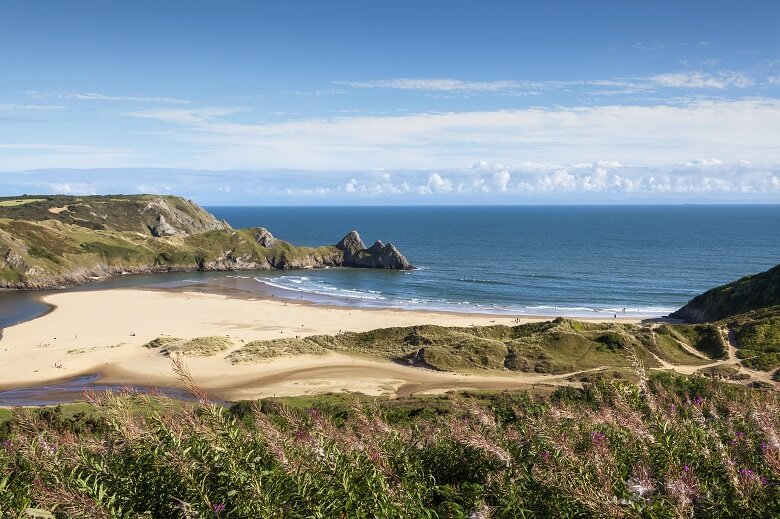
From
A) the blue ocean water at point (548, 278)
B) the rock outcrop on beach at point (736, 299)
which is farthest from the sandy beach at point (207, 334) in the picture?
the rock outcrop on beach at point (736, 299)

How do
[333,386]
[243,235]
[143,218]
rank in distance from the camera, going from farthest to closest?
[143,218]
[243,235]
[333,386]

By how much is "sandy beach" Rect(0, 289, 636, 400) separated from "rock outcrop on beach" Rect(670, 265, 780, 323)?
2124 centimetres

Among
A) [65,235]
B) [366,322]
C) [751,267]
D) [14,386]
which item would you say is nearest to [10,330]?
[14,386]

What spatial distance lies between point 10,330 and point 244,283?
47.3 metres

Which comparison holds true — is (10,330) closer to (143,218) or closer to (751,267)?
(143,218)

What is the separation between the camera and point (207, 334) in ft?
212

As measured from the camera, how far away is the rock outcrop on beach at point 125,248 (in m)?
103

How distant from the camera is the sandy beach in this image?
45188 mm

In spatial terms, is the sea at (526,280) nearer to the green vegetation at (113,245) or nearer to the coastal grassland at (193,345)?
the green vegetation at (113,245)

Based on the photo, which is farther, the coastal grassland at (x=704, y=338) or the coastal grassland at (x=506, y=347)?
the coastal grassland at (x=704, y=338)

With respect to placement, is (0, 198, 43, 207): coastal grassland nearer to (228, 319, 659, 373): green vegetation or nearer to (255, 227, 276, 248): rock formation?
(255, 227, 276, 248): rock formation

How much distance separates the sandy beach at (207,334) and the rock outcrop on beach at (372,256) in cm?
4260

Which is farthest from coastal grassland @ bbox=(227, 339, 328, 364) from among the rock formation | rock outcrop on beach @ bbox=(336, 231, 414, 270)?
the rock formation

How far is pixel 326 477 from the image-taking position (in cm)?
895
